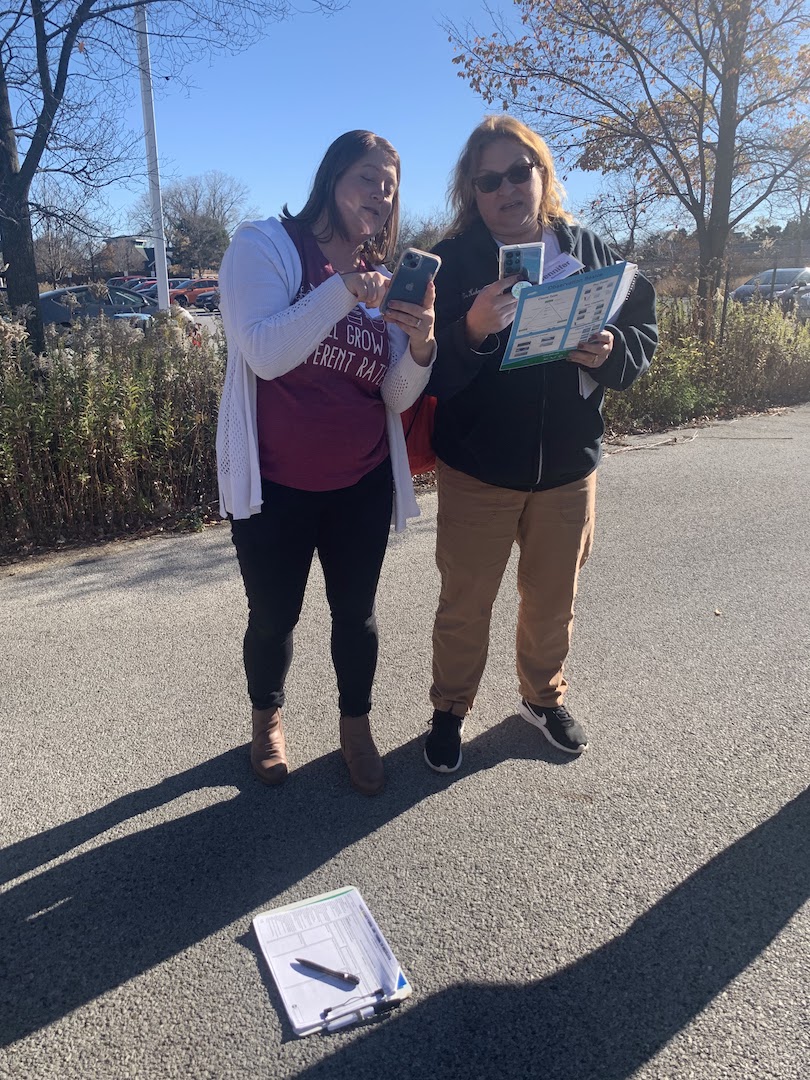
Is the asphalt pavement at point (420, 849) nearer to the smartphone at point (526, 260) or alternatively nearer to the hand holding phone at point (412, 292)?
the hand holding phone at point (412, 292)

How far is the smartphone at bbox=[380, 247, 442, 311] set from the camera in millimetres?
2018

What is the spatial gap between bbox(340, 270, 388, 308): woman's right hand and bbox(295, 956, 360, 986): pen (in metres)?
1.71

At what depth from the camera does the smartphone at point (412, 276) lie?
202 cm

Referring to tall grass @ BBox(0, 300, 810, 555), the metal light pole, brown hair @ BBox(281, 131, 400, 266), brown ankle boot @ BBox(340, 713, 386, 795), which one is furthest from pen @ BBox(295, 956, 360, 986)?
the metal light pole

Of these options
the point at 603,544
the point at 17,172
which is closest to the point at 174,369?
the point at 17,172

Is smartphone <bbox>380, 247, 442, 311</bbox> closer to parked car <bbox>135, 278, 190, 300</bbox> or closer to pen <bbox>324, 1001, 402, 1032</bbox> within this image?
pen <bbox>324, 1001, 402, 1032</bbox>

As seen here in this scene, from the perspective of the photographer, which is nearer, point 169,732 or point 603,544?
point 169,732

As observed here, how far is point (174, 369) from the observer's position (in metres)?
5.54

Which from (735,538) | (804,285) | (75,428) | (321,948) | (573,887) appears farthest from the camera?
(804,285)

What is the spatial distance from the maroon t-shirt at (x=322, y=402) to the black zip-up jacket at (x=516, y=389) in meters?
0.25

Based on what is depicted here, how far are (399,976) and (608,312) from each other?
1897 millimetres

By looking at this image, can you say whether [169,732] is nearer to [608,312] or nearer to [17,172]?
[608,312]

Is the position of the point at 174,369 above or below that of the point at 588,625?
above

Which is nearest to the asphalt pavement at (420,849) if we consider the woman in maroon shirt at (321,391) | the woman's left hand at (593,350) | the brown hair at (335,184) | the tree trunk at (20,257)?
the woman in maroon shirt at (321,391)
